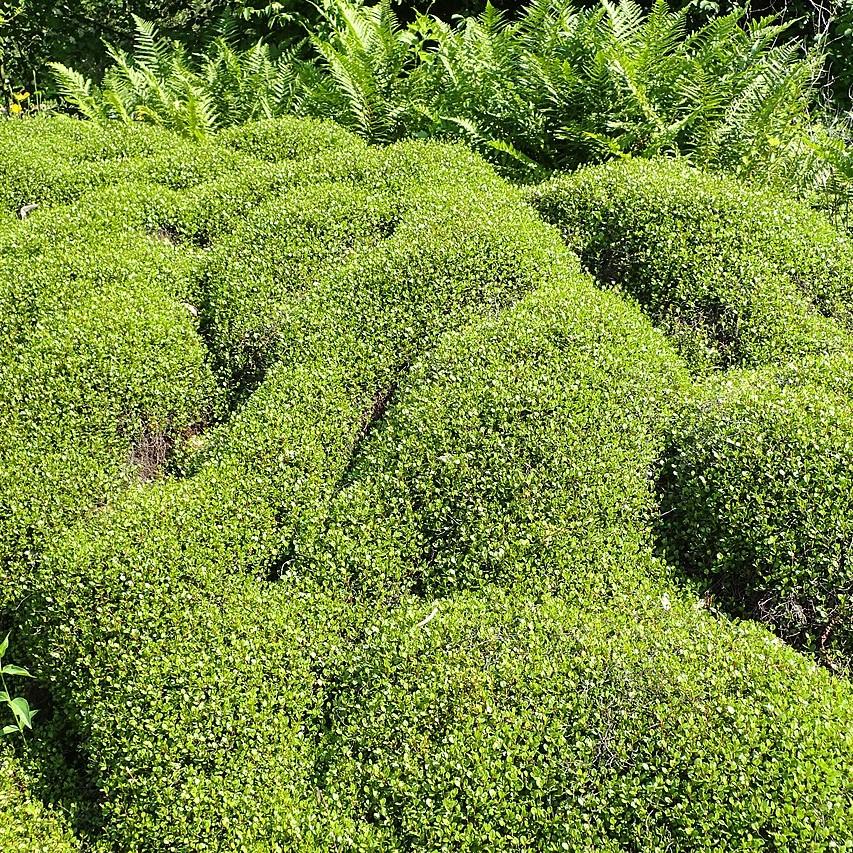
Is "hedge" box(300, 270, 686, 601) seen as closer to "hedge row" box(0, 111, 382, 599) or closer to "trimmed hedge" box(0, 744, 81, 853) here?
"hedge row" box(0, 111, 382, 599)

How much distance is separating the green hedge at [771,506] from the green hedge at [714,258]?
76cm

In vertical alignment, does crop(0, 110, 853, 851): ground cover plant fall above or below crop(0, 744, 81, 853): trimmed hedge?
above

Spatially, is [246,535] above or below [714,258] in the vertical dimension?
below

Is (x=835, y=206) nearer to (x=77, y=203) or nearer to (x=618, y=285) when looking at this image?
(x=618, y=285)

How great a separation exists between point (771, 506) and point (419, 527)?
1922mm

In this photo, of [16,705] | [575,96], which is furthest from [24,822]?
[575,96]

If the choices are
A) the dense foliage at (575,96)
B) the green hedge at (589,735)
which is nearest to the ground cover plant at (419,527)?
the green hedge at (589,735)

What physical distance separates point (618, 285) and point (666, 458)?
1614 mm

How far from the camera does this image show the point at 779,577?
184 inches

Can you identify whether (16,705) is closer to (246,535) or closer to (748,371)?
(246,535)

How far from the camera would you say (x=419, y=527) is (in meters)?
5.04

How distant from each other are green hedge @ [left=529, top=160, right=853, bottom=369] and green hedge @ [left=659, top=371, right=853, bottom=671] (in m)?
0.76

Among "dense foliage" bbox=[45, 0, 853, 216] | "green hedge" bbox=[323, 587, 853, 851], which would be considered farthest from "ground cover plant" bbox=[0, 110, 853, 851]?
"dense foliage" bbox=[45, 0, 853, 216]

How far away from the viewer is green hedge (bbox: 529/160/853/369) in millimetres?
5926
